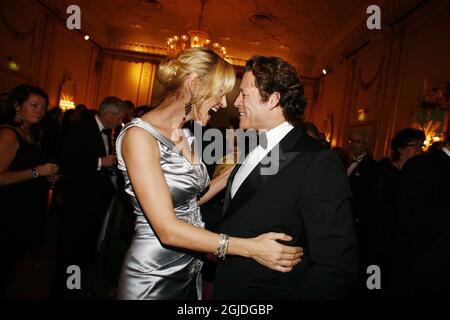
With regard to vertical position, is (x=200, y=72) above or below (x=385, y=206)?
above

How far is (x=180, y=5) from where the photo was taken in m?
9.19

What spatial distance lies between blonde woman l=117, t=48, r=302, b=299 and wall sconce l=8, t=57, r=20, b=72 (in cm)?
769

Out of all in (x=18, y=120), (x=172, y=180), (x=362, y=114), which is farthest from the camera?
(x=362, y=114)

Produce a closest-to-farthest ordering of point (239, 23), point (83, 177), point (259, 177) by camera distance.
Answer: point (259, 177) < point (83, 177) < point (239, 23)

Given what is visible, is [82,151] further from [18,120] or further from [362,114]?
[362,114]

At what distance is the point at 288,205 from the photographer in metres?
1.41

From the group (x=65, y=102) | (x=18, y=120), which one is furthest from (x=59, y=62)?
(x=18, y=120)

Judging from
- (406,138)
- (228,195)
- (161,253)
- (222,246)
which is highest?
(406,138)

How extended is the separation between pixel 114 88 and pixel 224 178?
1144 centimetres

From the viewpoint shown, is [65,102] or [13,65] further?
[65,102]

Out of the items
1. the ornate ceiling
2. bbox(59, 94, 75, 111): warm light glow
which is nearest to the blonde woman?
the ornate ceiling

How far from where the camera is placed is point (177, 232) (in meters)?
1.38

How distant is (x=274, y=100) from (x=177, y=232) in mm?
839

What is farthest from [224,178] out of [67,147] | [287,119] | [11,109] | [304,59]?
[304,59]
